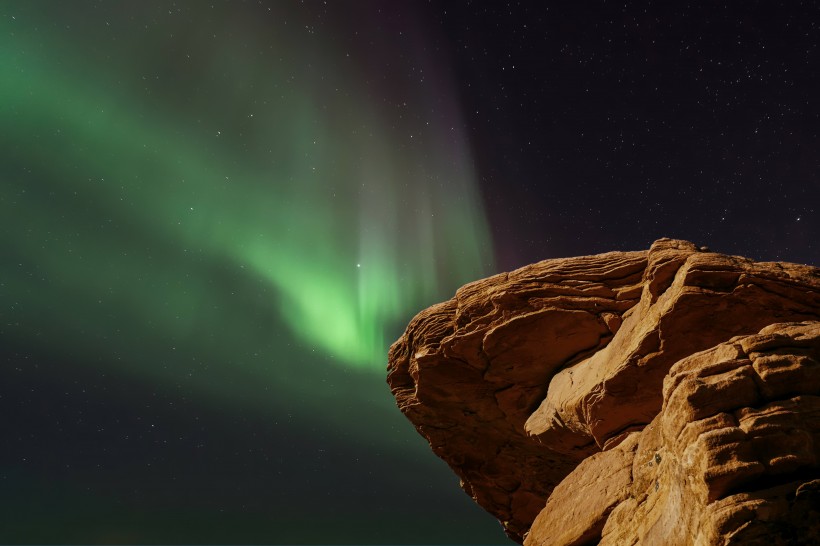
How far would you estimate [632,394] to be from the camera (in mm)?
19188

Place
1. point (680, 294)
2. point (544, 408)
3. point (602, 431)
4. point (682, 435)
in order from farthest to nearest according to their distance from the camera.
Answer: point (544, 408)
point (602, 431)
point (680, 294)
point (682, 435)

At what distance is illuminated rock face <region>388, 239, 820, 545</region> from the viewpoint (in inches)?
388

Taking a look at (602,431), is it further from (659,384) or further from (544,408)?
(544,408)

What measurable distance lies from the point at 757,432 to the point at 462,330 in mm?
19226

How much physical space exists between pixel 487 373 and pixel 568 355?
454 centimetres

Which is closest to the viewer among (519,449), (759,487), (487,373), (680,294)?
A: (759,487)

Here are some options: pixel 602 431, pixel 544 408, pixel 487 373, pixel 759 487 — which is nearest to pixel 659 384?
pixel 602 431

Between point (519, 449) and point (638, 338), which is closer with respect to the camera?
point (638, 338)

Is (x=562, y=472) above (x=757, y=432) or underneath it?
above

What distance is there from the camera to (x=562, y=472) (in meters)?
30.1

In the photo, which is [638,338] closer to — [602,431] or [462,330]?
[602,431]

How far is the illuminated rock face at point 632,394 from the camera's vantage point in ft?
32.3

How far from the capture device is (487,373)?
28.9 meters

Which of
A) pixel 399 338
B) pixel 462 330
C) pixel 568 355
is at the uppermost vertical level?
pixel 399 338
